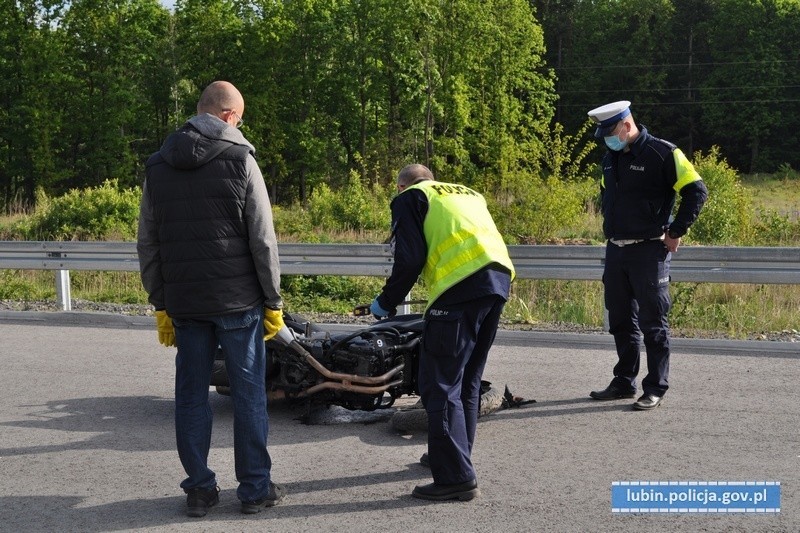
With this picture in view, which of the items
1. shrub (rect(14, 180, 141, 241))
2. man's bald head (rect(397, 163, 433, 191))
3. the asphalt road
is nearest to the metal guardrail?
the asphalt road

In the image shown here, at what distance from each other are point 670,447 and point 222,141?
3.14 metres

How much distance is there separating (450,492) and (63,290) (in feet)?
26.5

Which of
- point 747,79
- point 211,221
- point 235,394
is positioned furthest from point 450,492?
point 747,79

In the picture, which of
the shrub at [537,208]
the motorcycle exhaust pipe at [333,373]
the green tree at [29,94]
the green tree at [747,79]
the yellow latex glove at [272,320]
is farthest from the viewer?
the green tree at [747,79]

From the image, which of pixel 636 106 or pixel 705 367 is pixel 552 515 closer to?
pixel 705 367

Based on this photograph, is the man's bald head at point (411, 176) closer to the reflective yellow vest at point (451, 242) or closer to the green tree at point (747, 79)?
the reflective yellow vest at point (451, 242)

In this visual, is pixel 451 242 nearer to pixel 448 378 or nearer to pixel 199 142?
pixel 448 378

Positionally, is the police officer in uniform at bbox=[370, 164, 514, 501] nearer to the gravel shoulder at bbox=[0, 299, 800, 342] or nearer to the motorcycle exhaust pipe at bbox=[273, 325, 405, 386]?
the motorcycle exhaust pipe at bbox=[273, 325, 405, 386]

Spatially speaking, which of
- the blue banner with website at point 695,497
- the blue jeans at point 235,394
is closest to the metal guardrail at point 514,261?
the blue banner with website at point 695,497

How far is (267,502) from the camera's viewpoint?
475 centimetres

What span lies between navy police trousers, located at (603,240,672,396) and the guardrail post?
7202mm

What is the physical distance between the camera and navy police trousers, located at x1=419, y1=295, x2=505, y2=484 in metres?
4.80

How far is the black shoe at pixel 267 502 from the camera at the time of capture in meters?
4.67

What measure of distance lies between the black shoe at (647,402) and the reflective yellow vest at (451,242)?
2.08m
